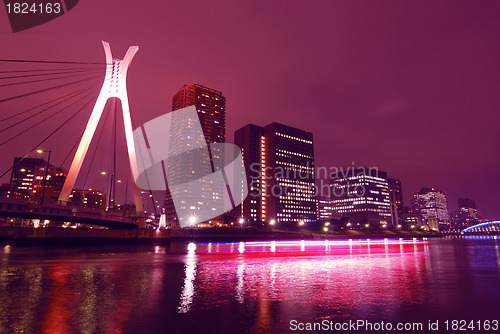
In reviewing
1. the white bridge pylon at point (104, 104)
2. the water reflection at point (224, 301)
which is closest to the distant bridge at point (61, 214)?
the white bridge pylon at point (104, 104)

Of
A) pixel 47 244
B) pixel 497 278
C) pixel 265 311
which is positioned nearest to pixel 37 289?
pixel 265 311

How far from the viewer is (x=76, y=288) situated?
1158cm

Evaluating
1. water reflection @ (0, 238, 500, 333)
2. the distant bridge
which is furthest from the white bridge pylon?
water reflection @ (0, 238, 500, 333)

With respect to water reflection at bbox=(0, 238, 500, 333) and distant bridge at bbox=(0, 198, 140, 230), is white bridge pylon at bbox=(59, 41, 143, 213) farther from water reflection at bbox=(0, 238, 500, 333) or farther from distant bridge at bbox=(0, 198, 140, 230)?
water reflection at bbox=(0, 238, 500, 333)

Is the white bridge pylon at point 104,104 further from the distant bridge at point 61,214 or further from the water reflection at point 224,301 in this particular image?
the water reflection at point 224,301

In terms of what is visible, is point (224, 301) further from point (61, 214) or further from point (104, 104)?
point (104, 104)

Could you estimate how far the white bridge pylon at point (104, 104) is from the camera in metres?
44.9

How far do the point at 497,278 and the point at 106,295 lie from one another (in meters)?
17.1

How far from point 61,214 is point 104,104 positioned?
60.3ft

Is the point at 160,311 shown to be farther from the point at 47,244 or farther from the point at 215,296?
the point at 47,244

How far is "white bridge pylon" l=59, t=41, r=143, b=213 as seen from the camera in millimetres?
44906

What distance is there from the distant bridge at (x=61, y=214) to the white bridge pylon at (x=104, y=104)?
2407 millimetres

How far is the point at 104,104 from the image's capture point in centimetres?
4916

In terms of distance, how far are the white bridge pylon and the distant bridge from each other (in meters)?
2.41
